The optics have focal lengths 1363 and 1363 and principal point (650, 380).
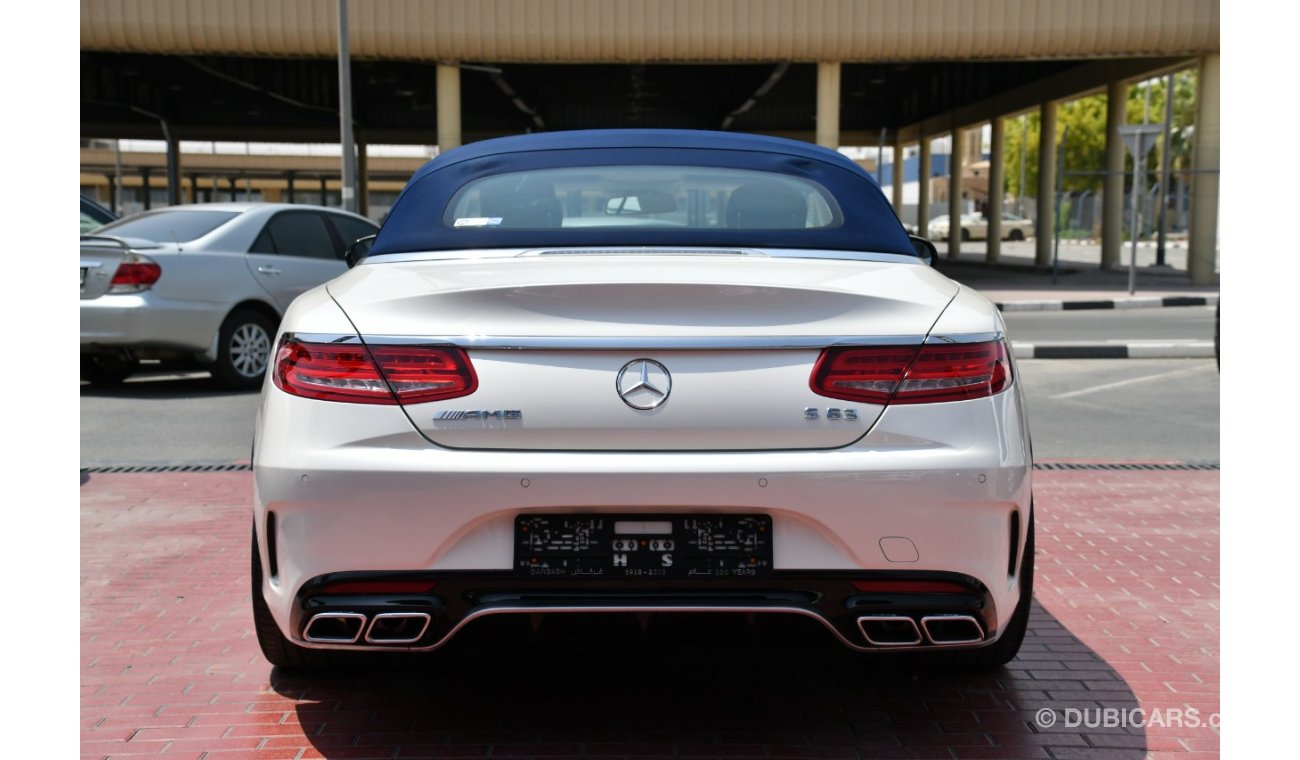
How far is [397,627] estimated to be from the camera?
301 cm

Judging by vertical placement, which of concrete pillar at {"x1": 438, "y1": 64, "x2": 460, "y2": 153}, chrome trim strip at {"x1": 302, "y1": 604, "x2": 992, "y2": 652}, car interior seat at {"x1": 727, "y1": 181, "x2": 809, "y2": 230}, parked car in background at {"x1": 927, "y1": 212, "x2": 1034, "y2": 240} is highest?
concrete pillar at {"x1": 438, "y1": 64, "x2": 460, "y2": 153}

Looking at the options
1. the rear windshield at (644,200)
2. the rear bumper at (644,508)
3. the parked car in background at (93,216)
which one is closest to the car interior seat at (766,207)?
the rear windshield at (644,200)

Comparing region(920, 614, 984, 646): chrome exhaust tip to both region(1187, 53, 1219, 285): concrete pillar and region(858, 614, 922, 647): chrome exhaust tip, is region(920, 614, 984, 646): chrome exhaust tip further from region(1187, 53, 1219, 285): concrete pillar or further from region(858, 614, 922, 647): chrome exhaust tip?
region(1187, 53, 1219, 285): concrete pillar

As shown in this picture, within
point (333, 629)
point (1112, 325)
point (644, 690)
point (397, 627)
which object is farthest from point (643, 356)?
point (1112, 325)

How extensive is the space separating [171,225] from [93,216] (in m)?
3.95

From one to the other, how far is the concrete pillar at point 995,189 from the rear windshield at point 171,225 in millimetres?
28145

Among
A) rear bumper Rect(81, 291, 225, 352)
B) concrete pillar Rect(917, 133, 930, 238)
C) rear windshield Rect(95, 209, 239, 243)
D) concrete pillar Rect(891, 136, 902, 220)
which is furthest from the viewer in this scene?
concrete pillar Rect(891, 136, 902, 220)

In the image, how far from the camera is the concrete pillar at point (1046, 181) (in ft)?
107

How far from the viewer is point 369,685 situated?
3.74 m

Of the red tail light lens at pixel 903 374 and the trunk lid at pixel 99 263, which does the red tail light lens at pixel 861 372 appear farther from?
the trunk lid at pixel 99 263

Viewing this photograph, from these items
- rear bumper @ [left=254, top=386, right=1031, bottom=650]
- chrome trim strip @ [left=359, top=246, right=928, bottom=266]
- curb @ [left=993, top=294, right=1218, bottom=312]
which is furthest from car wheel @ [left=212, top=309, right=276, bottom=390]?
curb @ [left=993, top=294, right=1218, bottom=312]

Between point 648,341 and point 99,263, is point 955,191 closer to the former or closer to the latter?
point 99,263

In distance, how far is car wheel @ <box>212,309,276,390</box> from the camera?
10062 millimetres

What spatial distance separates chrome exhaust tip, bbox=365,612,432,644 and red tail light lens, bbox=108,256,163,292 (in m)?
7.31
